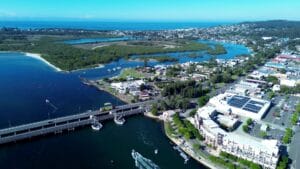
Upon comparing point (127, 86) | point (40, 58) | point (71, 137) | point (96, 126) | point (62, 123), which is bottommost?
point (71, 137)

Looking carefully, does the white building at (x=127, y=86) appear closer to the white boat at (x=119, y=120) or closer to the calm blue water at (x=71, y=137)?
the calm blue water at (x=71, y=137)

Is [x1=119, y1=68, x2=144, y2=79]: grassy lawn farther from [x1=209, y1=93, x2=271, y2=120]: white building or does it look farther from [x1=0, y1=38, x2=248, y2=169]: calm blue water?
[x1=209, y1=93, x2=271, y2=120]: white building

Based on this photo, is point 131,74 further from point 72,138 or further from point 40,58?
point 40,58

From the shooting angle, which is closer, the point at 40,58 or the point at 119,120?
the point at 119,120

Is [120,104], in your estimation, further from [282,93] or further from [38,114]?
[282,93]

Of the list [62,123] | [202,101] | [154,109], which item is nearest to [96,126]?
[62,123]

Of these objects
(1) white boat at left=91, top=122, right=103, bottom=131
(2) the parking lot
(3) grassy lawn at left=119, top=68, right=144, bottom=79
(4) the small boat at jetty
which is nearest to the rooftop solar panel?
(2) the parking lot
